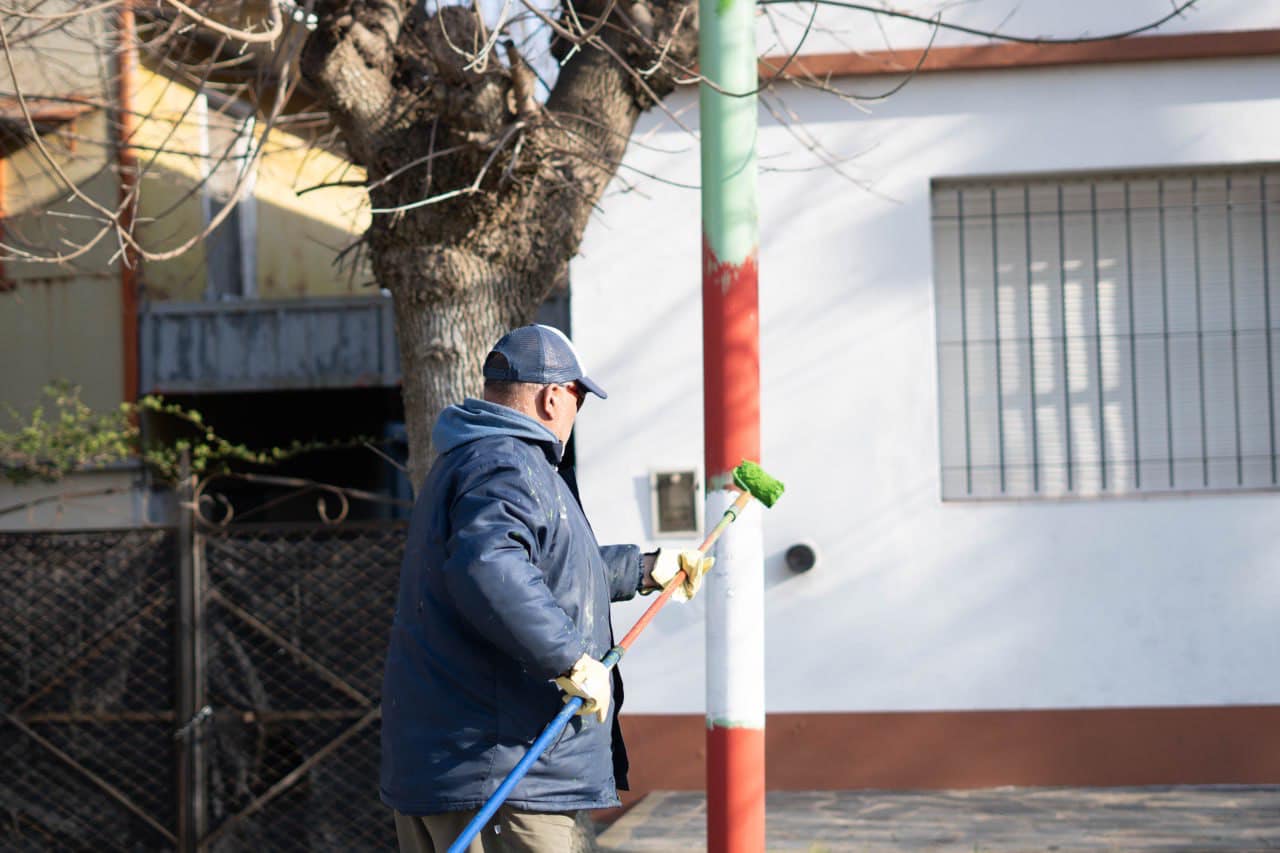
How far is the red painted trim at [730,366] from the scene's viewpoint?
12.7 feet

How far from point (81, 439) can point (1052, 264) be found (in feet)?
24.2

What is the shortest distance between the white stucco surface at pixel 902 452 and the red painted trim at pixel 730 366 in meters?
3.02

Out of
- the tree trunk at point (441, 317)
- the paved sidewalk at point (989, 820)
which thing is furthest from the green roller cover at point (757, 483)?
the paved sidewalk at point (989, 820)

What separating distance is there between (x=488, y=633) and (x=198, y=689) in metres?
3.89

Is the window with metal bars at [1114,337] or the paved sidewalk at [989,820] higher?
the window with metal bars at [1114,337]

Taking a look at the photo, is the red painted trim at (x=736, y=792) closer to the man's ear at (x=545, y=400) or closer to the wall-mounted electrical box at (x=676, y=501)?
the man's ear at (x=545, y=400)

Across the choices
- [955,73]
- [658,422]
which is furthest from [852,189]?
[658,422]

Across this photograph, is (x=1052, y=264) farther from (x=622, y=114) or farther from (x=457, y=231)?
(x=457, y=231)

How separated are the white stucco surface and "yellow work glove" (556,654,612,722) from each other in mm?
3821

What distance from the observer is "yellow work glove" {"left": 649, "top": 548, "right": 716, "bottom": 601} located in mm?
3836

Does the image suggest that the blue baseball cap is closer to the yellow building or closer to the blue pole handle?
the blue pole handle

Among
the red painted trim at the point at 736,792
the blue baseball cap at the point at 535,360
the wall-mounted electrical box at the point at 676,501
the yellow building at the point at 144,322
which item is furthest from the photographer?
the yellow building at the point at 144,322

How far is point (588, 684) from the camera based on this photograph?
3.03 metres

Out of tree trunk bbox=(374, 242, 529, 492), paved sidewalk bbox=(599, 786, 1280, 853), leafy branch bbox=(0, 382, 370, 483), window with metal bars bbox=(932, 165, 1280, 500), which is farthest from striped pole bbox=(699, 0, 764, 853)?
leafy branch bbox=(0, 382, 370, 483)
